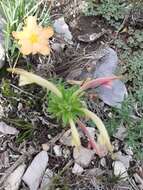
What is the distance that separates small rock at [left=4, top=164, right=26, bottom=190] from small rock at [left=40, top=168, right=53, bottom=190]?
0.11 metres

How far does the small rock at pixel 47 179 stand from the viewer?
2176 millimetres

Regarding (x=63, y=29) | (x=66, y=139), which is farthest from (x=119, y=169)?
(x=63, y=29)

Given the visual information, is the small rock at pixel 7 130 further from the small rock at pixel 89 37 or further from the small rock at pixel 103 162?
the small rock at pixel 89 37

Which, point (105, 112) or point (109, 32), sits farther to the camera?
point (109, 32)

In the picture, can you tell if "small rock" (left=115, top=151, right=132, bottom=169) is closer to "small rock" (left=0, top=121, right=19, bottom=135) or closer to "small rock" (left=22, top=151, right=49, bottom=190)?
"small rock" (left=22, top=151, right=49, bottom=190)

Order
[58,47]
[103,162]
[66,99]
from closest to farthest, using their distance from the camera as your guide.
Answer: [66,99] → [103,162] → [58,47]

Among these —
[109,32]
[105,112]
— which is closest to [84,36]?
[109,32]

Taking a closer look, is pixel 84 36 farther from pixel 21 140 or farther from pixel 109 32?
pixel 21 140

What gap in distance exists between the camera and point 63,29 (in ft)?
8.60

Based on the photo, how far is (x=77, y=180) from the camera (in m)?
2.22

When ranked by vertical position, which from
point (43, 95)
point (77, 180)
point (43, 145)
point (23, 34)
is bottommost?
point (77, 180)

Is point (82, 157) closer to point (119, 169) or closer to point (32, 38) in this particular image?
point (119, 169)

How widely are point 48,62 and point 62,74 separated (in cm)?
10

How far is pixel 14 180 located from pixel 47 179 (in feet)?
0.51
